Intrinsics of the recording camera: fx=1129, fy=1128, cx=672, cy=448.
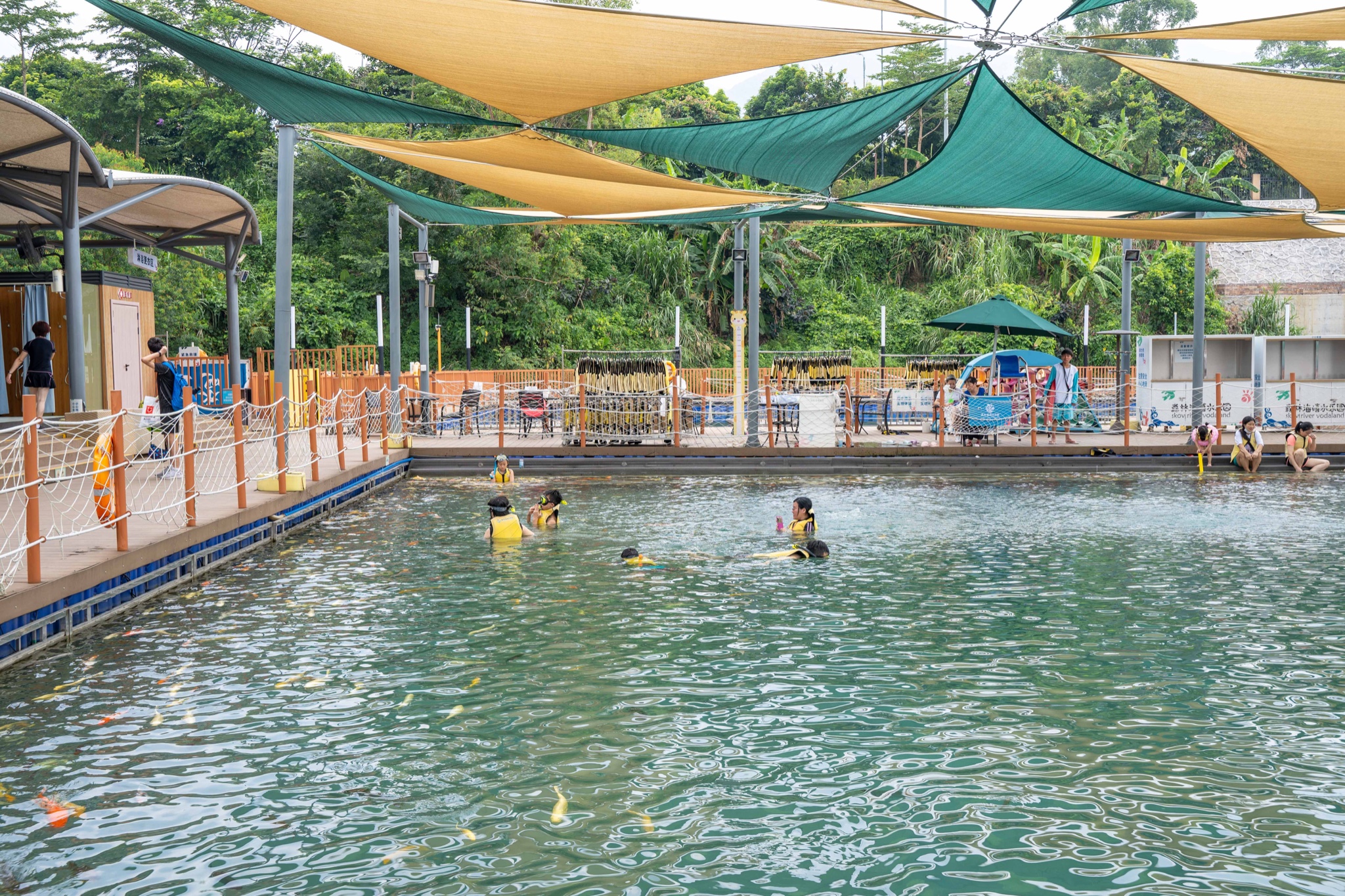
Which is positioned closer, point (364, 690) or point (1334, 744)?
point (1334, 744)

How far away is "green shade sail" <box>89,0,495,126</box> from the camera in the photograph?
9.49 metres

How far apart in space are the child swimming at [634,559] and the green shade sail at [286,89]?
428 centimetres

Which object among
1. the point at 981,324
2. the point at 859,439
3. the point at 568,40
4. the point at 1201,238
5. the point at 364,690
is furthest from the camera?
the point at 981,324

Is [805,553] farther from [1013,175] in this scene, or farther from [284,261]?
[284,261]

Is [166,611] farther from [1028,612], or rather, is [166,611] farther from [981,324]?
[981,324]

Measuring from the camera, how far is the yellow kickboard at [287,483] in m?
13.3

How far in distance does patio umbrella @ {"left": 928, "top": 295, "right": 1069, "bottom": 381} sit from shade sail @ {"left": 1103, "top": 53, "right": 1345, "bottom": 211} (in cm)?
1208

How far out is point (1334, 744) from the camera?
233 inches

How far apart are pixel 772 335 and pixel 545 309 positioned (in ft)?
31.5

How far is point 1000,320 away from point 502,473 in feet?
38.6

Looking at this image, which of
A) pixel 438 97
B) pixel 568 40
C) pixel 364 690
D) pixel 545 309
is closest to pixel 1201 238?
pixel 568 40

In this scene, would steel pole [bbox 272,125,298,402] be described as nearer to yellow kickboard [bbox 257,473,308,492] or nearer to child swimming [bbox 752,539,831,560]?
yellow kickboard [bbox 257,473,308,492]

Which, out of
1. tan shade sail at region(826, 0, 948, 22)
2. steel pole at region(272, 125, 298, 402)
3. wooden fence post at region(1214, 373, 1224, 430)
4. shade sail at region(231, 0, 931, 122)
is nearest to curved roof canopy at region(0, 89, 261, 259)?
steel pole at region(272, 125, 298, 402)

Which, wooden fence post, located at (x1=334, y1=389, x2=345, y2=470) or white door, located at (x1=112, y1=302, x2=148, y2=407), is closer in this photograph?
wooden fence post, located at (x1=334, y1=389, x2=345, y2=470)
